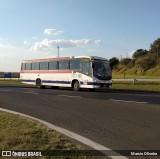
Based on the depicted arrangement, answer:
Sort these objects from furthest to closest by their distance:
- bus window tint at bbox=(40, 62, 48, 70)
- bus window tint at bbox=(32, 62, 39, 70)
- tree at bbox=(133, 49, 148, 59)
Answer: tree at bbox=(133, 49, 148, 59) → bus window tint at bbox=(32, 62, 39, 70) → bus window tint at bbox=(40, 62, 48, 70)

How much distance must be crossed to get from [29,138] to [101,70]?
66.1 feet

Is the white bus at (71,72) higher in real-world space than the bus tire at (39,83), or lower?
higher

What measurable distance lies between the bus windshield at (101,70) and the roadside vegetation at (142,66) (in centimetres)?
5054

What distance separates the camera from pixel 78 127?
385 inches

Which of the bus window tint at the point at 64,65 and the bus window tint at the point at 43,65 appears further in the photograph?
the bus window tint at the point at 43,65

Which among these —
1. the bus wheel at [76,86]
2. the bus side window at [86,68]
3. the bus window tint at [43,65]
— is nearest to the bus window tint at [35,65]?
the bus window tint at [43,65]

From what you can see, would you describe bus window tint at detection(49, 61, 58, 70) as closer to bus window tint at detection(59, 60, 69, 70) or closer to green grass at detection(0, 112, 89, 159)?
bus window tint at detection(59, 60, 69, 70)

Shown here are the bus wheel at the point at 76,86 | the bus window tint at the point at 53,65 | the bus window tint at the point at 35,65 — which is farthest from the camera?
the bus window tint at the point at 35,65

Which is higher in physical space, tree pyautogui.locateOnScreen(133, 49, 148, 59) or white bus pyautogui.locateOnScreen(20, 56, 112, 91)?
tree pyautogui.locateOnScreen(133, 49, 148, 59)

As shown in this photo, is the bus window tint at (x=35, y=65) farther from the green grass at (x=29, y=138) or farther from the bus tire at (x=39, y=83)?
the green grass at (x=29, y=138)

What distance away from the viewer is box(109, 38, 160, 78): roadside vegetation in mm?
82875

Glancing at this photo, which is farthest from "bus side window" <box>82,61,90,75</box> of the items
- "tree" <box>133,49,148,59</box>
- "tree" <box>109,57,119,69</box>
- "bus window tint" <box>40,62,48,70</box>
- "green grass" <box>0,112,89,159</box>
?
"tree" <box>133,49,148,59</box>

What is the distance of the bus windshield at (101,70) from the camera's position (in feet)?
89.1

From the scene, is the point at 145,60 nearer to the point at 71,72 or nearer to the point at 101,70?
the point at 71,72
